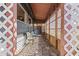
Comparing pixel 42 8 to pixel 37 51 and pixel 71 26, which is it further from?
pixel 71 26

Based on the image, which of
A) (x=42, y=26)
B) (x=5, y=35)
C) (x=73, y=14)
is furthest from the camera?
(x=42, y=26)

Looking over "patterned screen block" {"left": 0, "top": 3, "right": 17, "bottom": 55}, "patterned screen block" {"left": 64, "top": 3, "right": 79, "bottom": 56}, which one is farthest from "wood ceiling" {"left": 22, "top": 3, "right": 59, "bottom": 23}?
"patterned screen block" {"left": 0, "top": 3, "right": 17, "bottom": 55}

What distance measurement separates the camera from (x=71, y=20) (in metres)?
1.69

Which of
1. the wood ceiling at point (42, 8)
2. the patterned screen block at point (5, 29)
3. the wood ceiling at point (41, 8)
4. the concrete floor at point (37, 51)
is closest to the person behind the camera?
the patterned screen block at point (5, 29)

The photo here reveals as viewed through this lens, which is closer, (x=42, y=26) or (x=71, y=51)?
(x=71, y=51)

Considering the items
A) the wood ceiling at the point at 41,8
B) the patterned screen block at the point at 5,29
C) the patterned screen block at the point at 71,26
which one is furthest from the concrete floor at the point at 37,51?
the patterned screen block at the point at 5,29

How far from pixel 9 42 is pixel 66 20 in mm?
817

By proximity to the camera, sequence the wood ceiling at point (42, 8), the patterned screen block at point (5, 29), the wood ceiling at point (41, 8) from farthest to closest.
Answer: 1. the wood ceiling at point (42, 8)
2. the wood ceiling at point (41, 8)
3. the patterned screen block at point (5, 29)

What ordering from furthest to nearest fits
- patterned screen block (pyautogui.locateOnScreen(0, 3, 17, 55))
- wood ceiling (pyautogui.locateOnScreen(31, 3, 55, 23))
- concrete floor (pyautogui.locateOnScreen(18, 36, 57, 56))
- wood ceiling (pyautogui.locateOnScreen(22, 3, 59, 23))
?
1. wood ceiling (pyautogui.locateOnScreen(31, 3, 55, 23))
2. wood ceiling (pyautogui.locateOnScreen(22, 3, 59, 23))
3. concrete floor (pyautogui.locateOnScreen(18, 36, 57, 56))
4. patterned screen block (pyautogui.locateOnScreen(0, 3, 17, 55))

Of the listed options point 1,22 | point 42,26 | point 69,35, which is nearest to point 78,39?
point 69,35

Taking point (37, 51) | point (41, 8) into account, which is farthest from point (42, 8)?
point (37, 51)

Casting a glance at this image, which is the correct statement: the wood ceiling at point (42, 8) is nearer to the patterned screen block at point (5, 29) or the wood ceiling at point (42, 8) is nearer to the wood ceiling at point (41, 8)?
the wood ceiling at point (41, 8)

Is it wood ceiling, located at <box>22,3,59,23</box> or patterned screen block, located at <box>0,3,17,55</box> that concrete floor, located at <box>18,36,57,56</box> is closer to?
wood ceiling, located at <box>22,3,59,23</box>

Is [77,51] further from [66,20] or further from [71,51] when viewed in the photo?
[66,20]
